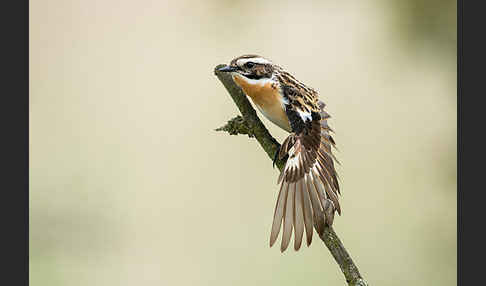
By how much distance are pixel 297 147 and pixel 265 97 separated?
146mm

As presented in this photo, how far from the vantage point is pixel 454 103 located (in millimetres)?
2752

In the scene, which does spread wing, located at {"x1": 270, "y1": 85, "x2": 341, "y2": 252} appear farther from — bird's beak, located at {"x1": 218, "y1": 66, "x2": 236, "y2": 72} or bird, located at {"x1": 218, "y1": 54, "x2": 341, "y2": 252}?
bird's beak, located at {"x1": 218, "y1": 66, "x2": 236, "y2": 72}

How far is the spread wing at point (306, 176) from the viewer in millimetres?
1243

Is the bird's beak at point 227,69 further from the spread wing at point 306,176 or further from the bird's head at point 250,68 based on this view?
the spread wing at point 306,176

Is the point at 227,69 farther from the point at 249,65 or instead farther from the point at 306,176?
the point at 306,176

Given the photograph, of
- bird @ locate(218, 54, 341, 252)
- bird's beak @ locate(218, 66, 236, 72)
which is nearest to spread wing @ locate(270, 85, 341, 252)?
bird @ locate(218, 54, 341, 252)

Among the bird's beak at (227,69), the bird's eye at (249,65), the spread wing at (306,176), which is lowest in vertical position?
the spread wing at (306,176)

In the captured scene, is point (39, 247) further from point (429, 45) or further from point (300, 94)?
point (429, 45)

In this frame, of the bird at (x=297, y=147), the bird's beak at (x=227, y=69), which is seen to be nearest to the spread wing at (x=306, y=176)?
the bird at (x=297, y=147)

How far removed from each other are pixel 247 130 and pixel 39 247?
1.43 m

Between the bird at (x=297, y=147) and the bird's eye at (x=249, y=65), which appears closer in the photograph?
the bird at (x=297, y=147)

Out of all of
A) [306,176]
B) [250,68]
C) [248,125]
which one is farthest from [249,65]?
[306,176]

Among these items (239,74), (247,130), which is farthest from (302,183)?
(239,74)

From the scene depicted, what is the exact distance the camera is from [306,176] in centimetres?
134
